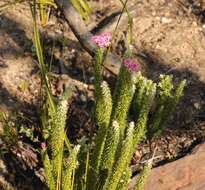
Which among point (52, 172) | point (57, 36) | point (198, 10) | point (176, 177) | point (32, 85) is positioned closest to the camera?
point (52, 172)

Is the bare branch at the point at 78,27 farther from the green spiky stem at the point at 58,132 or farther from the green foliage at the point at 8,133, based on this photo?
the green spiky stem at the point at 58,132

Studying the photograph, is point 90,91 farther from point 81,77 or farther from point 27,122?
point 27,122

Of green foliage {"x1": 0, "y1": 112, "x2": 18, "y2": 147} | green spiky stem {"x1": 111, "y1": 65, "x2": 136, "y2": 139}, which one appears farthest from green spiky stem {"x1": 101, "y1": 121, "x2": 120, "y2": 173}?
green foliage {"x1": 0, "y1": 112, "x2": 18, "y2": 147}

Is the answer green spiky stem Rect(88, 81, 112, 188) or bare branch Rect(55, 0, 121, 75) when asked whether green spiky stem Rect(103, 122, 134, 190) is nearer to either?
green spiky stem Rect(88, 81, 112, 188)

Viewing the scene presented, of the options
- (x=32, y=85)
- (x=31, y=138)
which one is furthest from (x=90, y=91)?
(x=31, y=138)

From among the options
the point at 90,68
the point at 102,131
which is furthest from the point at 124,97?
the point at 90,68

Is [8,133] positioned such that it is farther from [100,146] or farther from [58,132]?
[58,132]
